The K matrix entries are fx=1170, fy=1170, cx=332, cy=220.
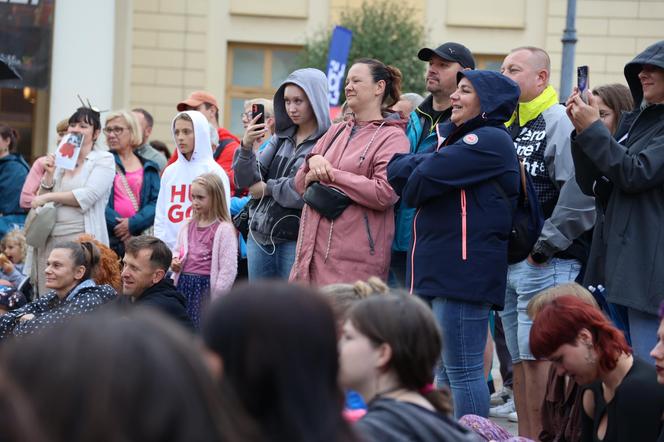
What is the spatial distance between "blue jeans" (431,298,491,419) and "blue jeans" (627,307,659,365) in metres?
0.65

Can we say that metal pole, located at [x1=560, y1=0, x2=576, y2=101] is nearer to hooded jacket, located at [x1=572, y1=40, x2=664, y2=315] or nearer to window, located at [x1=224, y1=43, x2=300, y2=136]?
window, located at [x1=224, y1=43, x2=300, y2=136]

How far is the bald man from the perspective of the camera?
5777 mm

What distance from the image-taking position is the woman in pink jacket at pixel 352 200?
5.75 m

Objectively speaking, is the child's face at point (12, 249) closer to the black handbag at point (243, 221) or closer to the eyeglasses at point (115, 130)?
the eyeglasses at point (115, 130)

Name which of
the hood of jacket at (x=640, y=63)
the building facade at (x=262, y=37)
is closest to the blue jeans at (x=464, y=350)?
the hood of jacket at (x=640, y=63)

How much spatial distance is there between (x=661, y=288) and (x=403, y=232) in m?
1.51

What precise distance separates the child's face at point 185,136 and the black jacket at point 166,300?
1.44 metres

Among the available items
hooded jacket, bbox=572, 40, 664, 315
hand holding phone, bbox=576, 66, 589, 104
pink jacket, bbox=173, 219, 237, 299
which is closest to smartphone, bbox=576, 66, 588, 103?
hand holding phone, bbox=576, 66, 589, 104

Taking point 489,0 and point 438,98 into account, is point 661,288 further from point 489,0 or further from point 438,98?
point 489,0

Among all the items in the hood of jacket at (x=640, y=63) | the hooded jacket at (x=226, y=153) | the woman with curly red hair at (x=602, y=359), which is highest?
the hood of jacket at (x=640, y=63)

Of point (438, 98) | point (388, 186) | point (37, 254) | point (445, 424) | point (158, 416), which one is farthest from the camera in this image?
point (37, 254)

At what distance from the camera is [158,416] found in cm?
139

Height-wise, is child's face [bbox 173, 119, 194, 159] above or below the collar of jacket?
below

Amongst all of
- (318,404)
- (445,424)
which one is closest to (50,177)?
(445,424)
